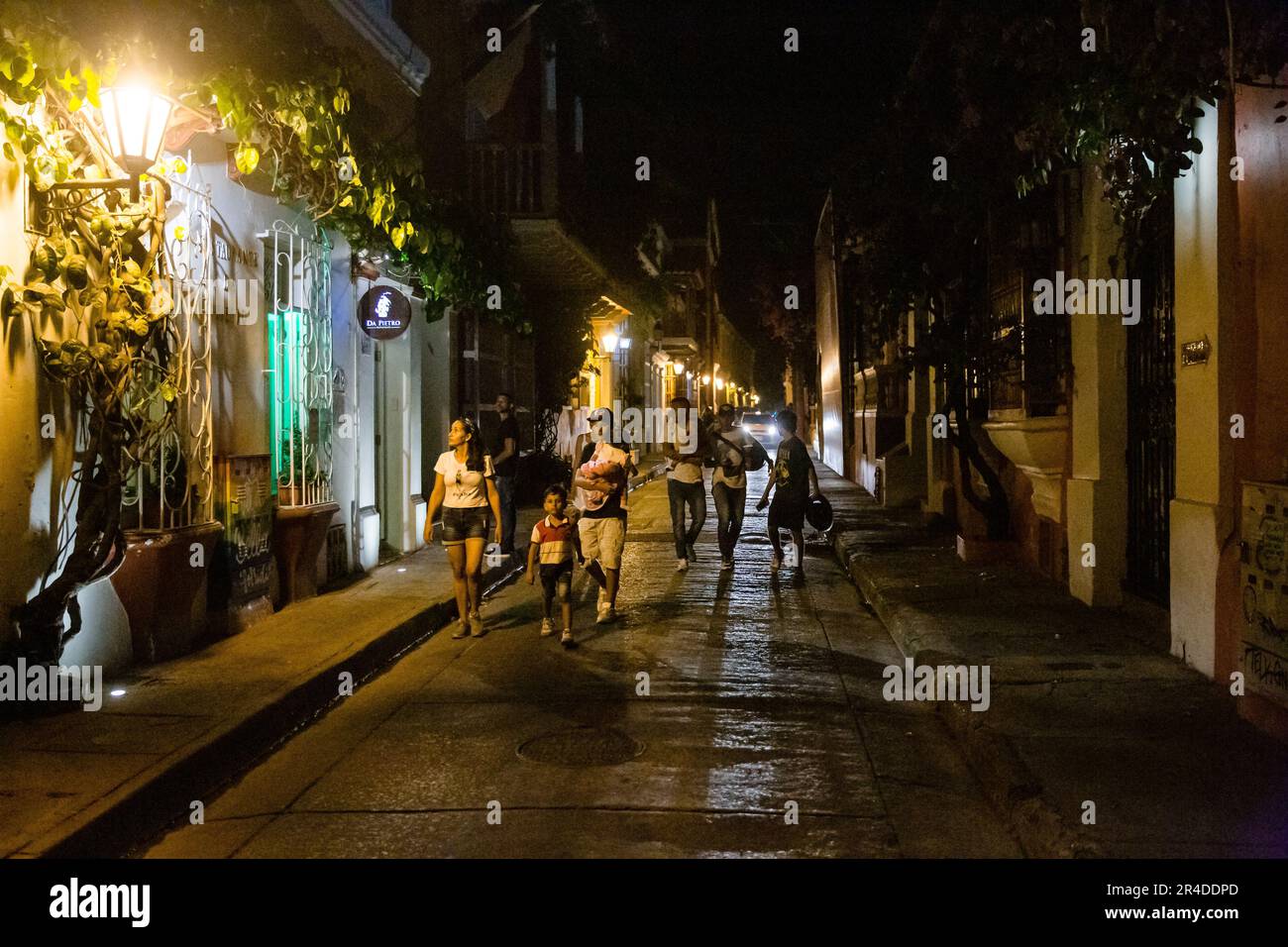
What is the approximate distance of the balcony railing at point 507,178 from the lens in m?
18.2

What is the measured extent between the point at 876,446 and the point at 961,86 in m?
13.8

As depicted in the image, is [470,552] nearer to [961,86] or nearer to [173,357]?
[173,357]

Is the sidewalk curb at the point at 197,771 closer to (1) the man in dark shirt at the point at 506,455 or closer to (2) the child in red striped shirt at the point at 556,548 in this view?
(2) the child in red striped shirt at the point at 556,548

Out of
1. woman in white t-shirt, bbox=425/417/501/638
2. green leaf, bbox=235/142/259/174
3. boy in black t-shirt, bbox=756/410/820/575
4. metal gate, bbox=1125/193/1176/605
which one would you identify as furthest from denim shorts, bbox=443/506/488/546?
metal gate, bbox=1125/193/1176/605

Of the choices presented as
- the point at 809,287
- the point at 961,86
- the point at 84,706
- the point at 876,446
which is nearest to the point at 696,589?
the point at 961,86

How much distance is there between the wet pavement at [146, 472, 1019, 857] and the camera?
17.7ft

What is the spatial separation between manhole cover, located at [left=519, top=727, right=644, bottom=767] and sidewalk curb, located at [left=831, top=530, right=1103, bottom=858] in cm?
189

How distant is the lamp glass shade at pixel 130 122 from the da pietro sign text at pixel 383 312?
565 cm

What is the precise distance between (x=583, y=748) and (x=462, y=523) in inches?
150

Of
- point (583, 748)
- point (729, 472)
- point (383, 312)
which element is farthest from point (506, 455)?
point (583, 748)

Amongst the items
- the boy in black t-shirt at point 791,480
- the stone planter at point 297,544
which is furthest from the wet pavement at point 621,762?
the boy in black t-shirt at point 791,480

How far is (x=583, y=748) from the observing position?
22.4 feet

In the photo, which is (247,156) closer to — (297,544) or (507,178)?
(297,544)

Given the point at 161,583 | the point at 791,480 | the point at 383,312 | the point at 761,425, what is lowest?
the point at 161,583
